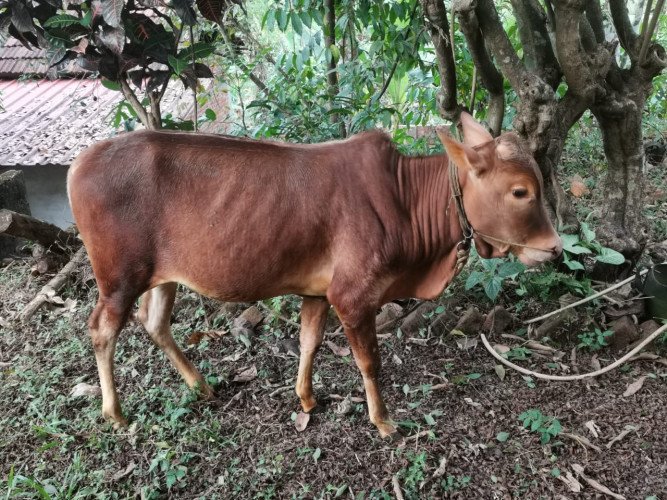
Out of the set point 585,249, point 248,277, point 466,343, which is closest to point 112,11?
point 248,277

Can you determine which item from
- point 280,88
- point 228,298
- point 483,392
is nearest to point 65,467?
point 228,298

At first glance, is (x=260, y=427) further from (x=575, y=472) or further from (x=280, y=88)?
(x=280, y=88)

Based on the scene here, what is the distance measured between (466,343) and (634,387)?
1042mm

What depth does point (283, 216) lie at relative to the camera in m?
2.85

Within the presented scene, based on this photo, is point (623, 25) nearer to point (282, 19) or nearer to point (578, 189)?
point (578, 189)

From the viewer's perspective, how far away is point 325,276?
117 inches

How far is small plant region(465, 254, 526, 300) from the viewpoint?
377 cm

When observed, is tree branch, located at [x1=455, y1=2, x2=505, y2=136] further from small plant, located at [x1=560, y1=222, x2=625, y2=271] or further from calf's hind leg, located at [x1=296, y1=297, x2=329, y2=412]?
calf's hind leg, located at [x1=296, y1=297, x2=329, y2=412]

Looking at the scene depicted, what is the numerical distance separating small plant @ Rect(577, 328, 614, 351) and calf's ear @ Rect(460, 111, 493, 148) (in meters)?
1.76

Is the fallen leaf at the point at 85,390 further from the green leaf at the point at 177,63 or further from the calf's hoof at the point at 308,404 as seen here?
the green leaf at the point at 177,63

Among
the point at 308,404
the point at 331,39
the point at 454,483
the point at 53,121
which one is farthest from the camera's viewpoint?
the point at 53,121

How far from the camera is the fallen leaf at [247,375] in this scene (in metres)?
3.84

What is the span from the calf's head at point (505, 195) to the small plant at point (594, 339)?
4.49 feet

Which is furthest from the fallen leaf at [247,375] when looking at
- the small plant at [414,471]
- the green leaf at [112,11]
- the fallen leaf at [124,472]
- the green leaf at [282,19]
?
the green leaf at [282,19]
